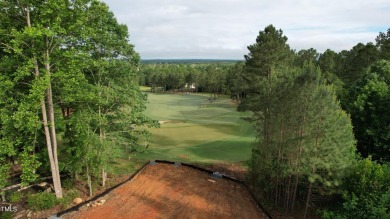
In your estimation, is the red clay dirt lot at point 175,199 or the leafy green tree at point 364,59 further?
the leafy green tree at point 364,59

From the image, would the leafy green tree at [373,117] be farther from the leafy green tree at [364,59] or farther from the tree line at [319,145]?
the leafy green tree at [364,59]

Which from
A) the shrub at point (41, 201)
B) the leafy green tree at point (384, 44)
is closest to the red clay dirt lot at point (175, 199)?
the shrub at point (41, 201)

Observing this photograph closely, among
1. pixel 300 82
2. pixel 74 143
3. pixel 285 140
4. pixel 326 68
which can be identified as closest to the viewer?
pixel 300 82

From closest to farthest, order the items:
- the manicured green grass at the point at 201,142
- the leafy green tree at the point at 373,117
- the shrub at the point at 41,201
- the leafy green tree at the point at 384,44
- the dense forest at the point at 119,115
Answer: the dense forest at the point at 119,115 → the shrub at the point at 41,201 → the leafy green tree at the point at 373,117 → the manicured green grass at the point at 201,142 → the leafy green tree at the point at 384,44

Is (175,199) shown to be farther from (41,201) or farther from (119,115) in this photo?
(41,201)

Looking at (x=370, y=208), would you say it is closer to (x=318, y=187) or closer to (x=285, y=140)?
(x=318, y=187)

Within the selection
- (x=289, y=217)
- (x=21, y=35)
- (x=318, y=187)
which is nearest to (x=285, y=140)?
(x=318, y=187)
